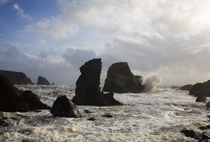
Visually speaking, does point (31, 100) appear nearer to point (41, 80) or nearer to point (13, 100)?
point (13, 100)

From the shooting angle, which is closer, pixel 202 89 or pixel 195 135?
pixel 195 135

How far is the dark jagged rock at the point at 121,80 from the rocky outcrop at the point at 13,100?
122ft

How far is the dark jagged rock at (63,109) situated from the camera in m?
16.9

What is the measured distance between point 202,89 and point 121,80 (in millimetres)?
19907

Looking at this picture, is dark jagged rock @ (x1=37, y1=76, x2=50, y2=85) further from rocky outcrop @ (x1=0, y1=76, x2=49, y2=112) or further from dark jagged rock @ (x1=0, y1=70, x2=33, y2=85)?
rocky outcrop @ (x1=0, y1=76, x2=49, y2=112)

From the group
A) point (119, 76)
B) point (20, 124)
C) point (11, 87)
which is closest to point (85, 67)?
point (11, 87)

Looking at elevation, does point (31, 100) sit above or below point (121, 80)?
below

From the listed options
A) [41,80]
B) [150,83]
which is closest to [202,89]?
[150,83]

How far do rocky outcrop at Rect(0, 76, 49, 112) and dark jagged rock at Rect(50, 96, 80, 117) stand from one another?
3602mm

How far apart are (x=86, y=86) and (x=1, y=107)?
13.8 metres

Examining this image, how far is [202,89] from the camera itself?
5606 centimetres

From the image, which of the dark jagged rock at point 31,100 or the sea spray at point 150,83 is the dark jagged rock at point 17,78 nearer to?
the sea spray at point 150,83

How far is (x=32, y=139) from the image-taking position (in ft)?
35.3

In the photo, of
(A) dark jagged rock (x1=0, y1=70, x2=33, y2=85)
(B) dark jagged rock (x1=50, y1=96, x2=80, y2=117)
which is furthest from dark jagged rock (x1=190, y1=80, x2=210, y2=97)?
(A) dark jagged rock (x1=0, y1=70, x2=33, y2=85)
